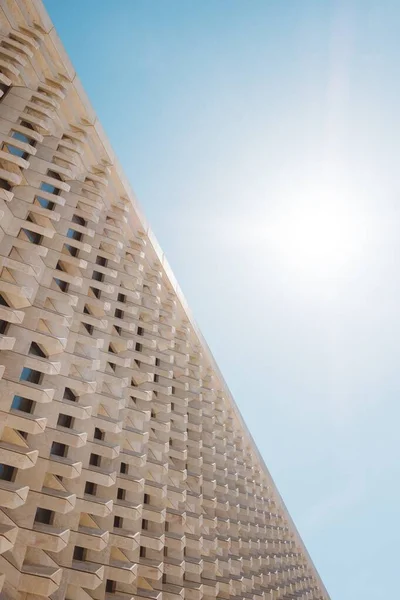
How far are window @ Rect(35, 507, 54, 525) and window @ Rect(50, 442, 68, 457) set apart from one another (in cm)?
100

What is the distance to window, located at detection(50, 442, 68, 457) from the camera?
8.87 meters

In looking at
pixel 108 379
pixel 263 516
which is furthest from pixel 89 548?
pixel 263 516

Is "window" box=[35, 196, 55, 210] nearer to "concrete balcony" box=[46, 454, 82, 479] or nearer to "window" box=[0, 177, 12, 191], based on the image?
"window" box=[0, 177, 12, 191]

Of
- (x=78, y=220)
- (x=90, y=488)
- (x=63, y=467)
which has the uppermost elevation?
(x=78, y=220)

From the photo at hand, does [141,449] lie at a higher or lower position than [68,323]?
lower

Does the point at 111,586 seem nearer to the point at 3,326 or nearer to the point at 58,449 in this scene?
the point at 58,449

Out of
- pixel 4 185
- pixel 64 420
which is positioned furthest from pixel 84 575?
pixel 4 185

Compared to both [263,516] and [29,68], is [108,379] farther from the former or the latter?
[263,516]

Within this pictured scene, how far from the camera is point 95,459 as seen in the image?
9.98 m

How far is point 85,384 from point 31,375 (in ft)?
3.51

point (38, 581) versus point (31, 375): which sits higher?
point (31, 375)

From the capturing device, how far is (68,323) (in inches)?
Result: 352

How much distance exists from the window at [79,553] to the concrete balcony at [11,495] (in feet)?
7.52

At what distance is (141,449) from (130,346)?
2457 millimetres
